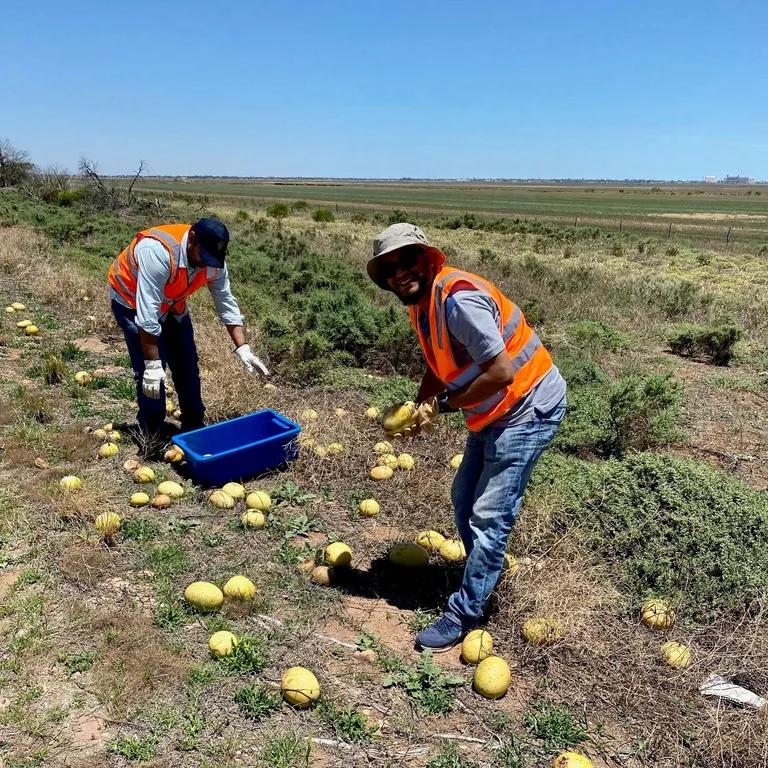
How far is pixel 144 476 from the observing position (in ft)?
15.7

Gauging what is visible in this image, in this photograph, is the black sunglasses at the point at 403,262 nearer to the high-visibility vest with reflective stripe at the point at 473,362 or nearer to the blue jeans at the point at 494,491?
the high-visibility vest with reflective stripe at the point at 473,362

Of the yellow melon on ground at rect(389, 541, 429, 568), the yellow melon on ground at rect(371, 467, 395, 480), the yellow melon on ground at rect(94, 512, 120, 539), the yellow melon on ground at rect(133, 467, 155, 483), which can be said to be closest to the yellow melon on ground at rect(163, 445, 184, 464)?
the yellow melon on ground at rect(133, 467, 155, 483)

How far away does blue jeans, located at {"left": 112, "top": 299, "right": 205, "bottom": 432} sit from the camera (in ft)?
16.5

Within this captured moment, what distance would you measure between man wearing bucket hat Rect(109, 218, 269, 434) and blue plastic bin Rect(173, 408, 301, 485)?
1.49 ft

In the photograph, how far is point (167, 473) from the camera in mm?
4988

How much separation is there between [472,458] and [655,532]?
4.24 ft

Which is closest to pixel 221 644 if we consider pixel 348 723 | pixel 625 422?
pixel 348 723

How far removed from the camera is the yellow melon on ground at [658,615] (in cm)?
336

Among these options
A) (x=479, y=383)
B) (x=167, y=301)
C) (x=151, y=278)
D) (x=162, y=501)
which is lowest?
(x=162, y=501)

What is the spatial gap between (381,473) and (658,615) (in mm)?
2286

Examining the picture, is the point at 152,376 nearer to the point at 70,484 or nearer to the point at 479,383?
the point at 70,484

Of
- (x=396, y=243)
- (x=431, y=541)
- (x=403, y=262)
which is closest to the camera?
(x=396, y=243)

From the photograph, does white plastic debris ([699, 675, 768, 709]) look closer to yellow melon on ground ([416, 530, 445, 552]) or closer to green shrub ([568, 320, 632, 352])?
yellow melon on ground ([416, 530, 445, 552])

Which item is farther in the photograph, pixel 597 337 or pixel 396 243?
pixel 597 337
